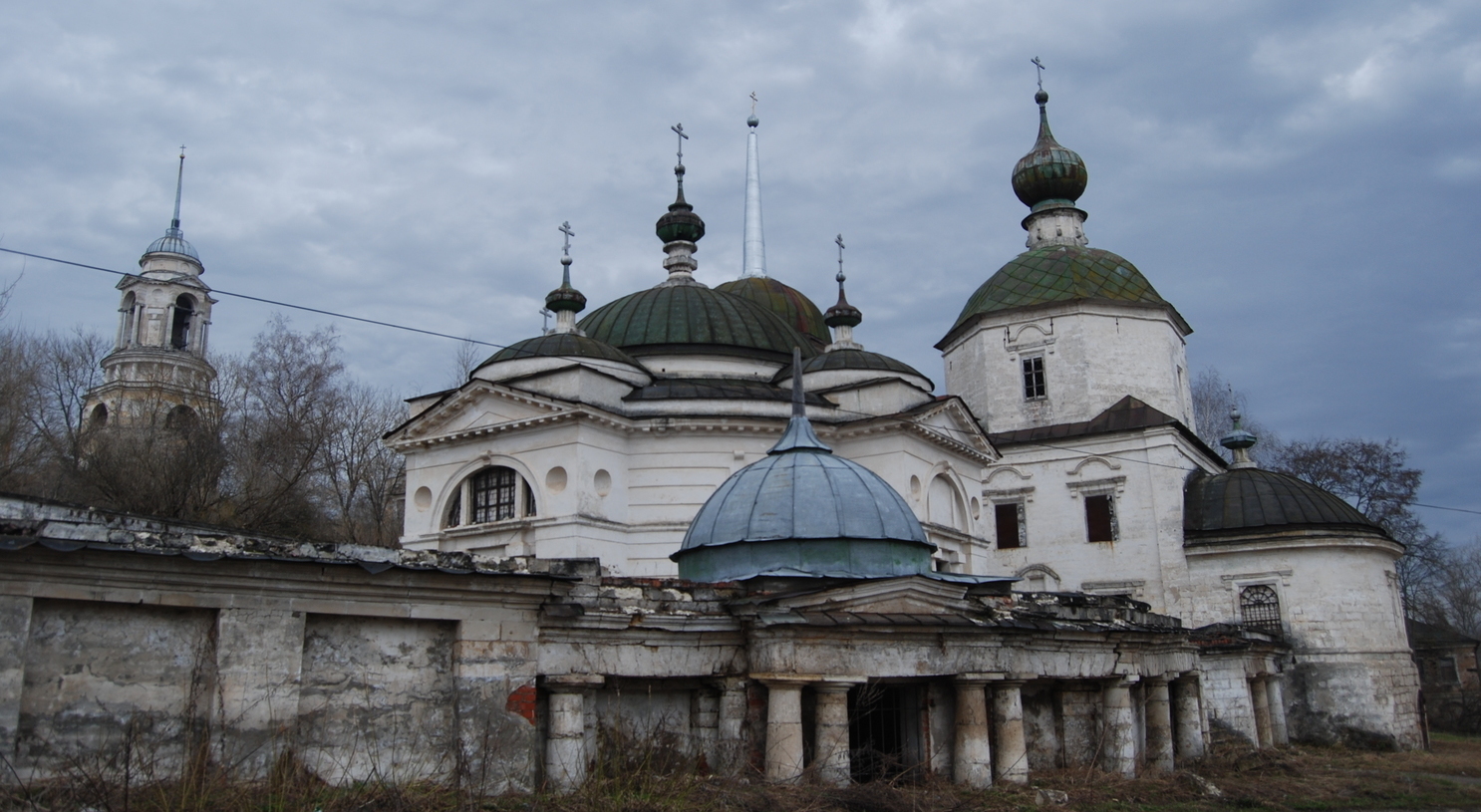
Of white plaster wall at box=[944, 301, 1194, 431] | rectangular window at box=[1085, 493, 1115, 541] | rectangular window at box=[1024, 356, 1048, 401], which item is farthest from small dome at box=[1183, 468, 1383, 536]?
rectangular window at box=[1024, 356, 1048, 401]

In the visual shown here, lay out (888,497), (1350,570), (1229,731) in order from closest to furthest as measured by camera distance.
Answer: (888,497)
(1229,731)
(1350,570)

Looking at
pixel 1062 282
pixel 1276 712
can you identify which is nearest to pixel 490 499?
pixel 1276 712

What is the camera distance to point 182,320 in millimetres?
44625

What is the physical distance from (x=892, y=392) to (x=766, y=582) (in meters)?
13.4

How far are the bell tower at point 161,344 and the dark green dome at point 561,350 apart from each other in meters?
13.1

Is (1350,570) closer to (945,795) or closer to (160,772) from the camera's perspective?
Result: (945,795)

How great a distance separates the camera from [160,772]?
8.71 m

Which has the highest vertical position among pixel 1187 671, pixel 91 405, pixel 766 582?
pixel 91 405

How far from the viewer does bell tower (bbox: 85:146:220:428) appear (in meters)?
35.9

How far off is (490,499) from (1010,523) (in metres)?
15.1

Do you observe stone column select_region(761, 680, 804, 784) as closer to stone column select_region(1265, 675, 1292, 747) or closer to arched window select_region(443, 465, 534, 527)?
arched window select_region(443, 465, 534, 527)

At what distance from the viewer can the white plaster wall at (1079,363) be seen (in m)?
33.1

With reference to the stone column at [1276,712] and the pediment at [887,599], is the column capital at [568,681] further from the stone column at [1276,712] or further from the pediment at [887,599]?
the stone column at [1276,712]

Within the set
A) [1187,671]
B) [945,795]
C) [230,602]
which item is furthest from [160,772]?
[1187,671]
